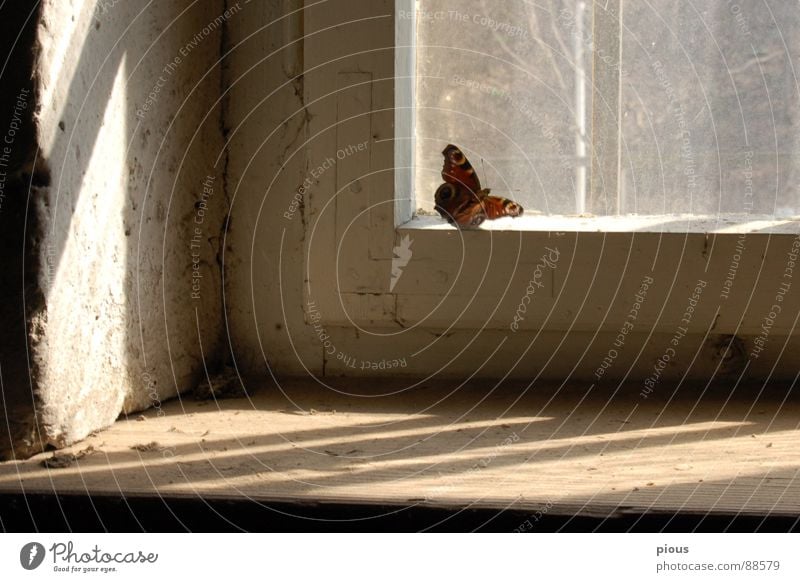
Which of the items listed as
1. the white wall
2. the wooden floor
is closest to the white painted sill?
the wooden floor

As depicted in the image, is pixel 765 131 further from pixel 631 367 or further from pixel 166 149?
pixel 166 149

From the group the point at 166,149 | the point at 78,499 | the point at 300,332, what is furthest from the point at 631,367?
the point at 78,499

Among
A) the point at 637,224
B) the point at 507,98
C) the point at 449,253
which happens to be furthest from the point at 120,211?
the point at 637,224

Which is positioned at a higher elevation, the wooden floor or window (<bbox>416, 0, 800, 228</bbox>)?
window (<bbox>416, 0, 800, 228</bbox>)

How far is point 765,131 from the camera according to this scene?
1.75 m

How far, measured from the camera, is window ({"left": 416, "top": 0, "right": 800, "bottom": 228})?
175 cm

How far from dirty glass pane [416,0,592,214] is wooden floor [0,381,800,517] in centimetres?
41

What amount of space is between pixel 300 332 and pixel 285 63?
0.49 meters

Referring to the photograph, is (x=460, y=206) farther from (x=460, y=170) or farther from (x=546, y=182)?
(x=546, y=182)

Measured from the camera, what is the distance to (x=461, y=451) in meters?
1.32

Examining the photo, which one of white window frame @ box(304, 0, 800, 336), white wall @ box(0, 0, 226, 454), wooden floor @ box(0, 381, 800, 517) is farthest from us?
white window frame @ box(304, 0, 800, 336)

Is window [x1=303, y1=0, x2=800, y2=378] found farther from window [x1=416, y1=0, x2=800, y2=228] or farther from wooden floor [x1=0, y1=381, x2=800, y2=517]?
wooden floor [x1=0, y1=381, x2=800, y2=517]

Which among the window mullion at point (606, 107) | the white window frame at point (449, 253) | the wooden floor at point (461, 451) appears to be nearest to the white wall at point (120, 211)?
the wooden floor at point (461, 451)

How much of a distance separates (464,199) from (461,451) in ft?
1.80
